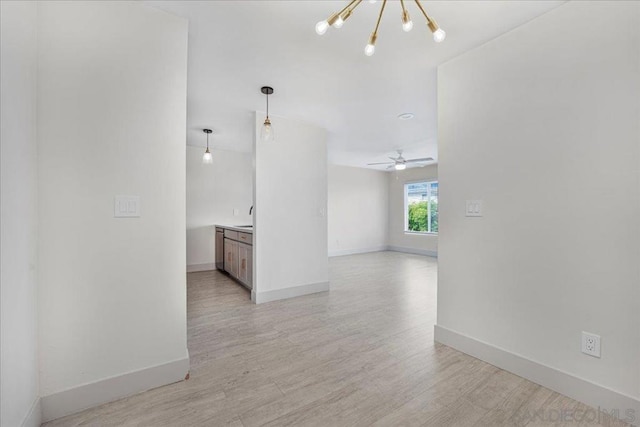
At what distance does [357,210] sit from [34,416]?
6889 mm

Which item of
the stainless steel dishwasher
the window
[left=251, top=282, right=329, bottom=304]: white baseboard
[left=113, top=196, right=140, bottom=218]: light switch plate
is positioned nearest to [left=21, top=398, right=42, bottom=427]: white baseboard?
[left=113, top=196, right=140, bottom=218]: light switch plate

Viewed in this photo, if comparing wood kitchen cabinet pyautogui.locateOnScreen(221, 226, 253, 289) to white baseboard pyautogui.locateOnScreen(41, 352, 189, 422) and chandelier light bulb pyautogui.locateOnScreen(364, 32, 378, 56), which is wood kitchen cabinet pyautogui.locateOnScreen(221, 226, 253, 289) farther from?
chandelier light bulb pyautogui.locateOnScreen(364, 32, 378, 56)

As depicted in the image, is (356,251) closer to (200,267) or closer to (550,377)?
(200,267)

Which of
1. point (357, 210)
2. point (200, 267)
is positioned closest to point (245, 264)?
point (200, 267)

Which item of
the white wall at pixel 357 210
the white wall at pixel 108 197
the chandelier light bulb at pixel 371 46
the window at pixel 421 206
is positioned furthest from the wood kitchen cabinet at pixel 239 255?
the window at pixel 421 206

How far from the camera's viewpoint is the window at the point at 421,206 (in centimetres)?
719

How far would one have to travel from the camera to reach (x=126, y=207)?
163 centimetres

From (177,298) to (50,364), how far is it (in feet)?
2.15

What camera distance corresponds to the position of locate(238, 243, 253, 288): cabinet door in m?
3.68

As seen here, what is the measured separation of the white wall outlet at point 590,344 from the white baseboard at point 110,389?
8.09 ft

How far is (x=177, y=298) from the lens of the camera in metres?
1.79

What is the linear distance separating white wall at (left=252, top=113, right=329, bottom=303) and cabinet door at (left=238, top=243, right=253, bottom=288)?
365 millimetres

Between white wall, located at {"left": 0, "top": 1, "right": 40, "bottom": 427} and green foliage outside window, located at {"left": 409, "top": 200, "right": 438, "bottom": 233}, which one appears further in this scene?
green foliage outside window, located at {"left": 409, "top": 200, "right": 438, "bottom": 233}

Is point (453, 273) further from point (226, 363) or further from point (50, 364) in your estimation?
point (50, 364)
